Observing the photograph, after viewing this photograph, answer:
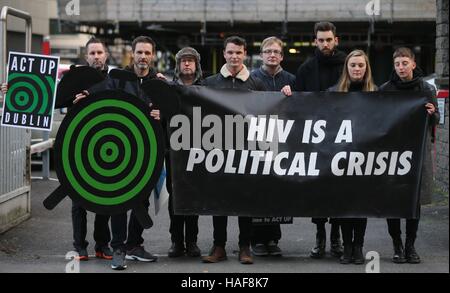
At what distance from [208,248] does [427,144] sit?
7.65 ft

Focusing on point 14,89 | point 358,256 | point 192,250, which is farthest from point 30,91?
point 358,256

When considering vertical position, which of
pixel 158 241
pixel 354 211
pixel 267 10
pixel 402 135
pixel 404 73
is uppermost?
pixel 267 10

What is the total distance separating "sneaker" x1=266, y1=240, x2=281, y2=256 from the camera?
7.39 metres

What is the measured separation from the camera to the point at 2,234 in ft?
26.6

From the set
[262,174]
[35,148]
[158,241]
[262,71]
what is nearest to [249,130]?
[262,174]

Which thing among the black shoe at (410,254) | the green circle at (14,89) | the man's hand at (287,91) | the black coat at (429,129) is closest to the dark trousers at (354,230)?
the black shoe at (410,254)

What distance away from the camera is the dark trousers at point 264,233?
7.48 m

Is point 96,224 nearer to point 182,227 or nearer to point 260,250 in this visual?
point 182,227

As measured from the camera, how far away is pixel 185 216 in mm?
7328

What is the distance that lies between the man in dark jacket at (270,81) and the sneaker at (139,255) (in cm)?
101

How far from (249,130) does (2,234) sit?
2932 mm

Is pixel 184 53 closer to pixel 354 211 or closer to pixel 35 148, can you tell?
pixel 354 211

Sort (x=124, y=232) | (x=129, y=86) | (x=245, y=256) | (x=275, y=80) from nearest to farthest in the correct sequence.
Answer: (x=129, y=86) < (x=124, y=232) < (x=245, y=256) < (x=275, y=80)

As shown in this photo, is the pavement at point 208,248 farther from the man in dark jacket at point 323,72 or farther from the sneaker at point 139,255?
the man in dark jacket at point 323,72
